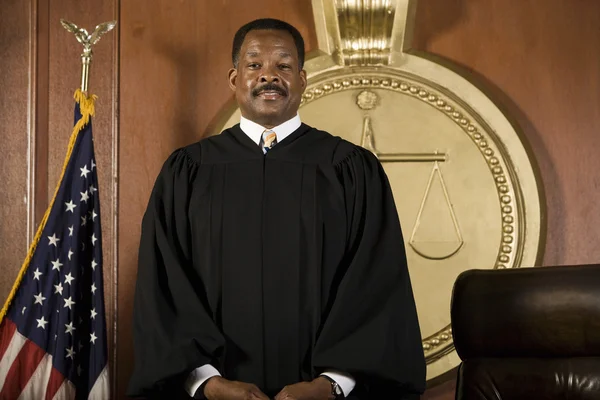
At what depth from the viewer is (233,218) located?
2373 mm

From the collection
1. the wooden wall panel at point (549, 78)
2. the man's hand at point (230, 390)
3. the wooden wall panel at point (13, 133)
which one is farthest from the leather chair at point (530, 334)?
the wooden wall panel at point (13, 133)

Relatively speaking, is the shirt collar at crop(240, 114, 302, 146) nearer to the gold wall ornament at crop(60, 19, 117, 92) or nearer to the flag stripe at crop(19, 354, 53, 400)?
the gold wall ornament at crop(60, 19, 117, 92)

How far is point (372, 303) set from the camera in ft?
7.54

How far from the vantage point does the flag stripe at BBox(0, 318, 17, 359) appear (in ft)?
9.79

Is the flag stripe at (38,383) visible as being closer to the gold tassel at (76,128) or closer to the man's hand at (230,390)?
the gold tassel at (76,128)

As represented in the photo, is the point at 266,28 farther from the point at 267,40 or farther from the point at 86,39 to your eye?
the point at 86,39

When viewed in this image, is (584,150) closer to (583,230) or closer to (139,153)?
(583,230)

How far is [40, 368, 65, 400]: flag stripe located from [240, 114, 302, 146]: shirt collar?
3.55 feet

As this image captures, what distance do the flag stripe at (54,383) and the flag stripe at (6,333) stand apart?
0.17 meters

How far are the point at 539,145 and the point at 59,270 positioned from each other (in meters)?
1.73

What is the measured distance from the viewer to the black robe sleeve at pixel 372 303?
2.21 meters

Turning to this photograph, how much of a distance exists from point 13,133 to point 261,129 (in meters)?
1.32

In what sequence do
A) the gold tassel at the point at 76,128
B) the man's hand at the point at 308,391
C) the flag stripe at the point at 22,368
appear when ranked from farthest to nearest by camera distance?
the gold tassel at the point at 76,128 < the flag stripe at the point at 22,368 < the man's hand at the point at 308,391

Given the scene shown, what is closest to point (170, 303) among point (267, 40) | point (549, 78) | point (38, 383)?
point (267, 40)
